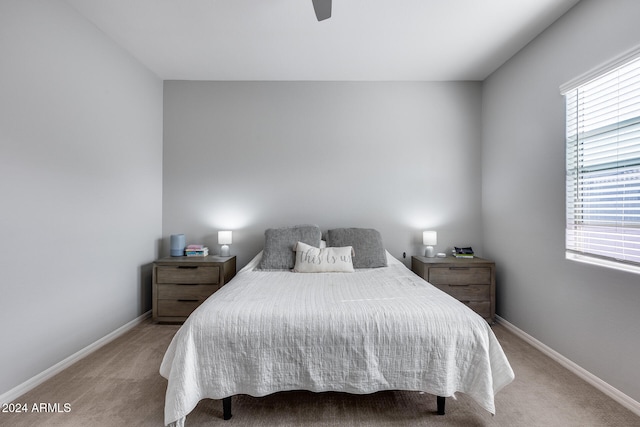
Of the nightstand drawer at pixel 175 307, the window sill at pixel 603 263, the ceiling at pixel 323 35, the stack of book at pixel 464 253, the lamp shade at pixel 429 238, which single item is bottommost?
the nightstand drawer at pixel 175 307

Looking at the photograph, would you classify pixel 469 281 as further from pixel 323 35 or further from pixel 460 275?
pixel 323 35

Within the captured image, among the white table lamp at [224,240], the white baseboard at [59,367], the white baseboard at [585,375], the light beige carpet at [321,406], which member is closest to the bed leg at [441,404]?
the light beige carpet at [321,406]

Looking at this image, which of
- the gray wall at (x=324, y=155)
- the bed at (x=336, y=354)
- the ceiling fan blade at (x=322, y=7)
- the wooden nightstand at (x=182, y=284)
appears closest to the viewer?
the bed at (x=336, y=354)

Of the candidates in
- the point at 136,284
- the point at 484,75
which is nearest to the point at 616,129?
the point at 484,75

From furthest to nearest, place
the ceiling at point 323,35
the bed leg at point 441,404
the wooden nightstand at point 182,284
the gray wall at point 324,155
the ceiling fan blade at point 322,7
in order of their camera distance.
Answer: the gray wall at point 324,155 < the wooden nightstand at point 182,284 < the ceiling at point 323,35 < the ceiling fan blade at point 322,7 < the bed leg at point 441,404

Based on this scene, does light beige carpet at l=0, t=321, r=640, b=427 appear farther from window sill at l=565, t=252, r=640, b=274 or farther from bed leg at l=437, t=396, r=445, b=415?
window sill at l=565, t=252, r=640, b=274

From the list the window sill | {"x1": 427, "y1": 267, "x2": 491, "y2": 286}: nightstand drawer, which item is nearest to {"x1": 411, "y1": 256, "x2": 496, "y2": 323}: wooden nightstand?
{"x1": 427, "y1": 267, "x2": 491, "y2": 286}: nightstand drawer

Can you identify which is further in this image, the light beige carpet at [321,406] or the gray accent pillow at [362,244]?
the gray accent pillow at [362,244]

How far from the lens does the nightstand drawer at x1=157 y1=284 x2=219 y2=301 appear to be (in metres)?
2.91

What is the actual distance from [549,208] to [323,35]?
8.05 ft

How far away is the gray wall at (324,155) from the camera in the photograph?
3361mm

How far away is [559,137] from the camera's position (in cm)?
229

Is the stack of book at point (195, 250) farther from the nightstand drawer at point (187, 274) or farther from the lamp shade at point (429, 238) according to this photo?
the lamp shade at point (429, 238)

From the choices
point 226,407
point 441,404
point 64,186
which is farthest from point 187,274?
point 441,404
